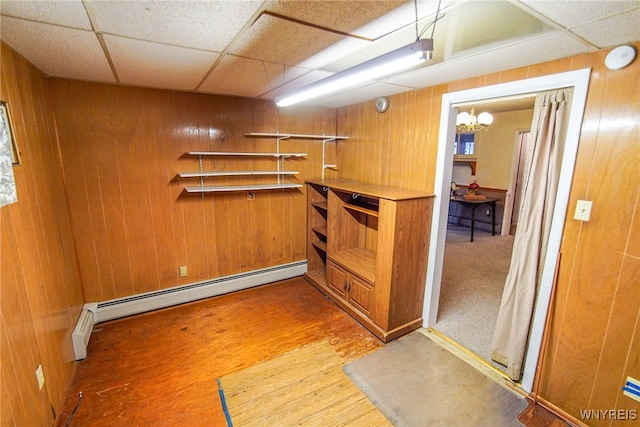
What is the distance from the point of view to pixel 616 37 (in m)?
1.47

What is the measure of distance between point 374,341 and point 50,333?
7.94 feet

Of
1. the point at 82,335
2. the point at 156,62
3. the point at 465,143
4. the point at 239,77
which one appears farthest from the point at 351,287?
the point at 465,143

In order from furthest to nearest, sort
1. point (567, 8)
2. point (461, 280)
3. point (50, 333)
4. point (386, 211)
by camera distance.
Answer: point (461, 280) → point (386, 211) → point (50, 333) → point (567, 8)

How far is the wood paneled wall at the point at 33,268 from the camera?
56.5 inches

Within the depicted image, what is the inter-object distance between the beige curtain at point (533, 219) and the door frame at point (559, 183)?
48 mm

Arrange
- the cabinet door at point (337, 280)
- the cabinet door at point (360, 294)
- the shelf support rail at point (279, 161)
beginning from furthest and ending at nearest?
the shelf support rail at point (279, 161) → the cabinet door at point (337, 280) → the cabinet door at point (360, 294)

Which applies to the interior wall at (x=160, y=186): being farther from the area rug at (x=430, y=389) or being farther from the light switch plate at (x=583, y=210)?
the light switch plate at (x=583, y=210)

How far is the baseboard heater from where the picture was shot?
101 inches

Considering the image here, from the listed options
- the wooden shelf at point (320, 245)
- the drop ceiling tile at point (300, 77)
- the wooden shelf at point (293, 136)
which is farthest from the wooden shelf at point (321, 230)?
the drop ceiling tile at point (300, 77)

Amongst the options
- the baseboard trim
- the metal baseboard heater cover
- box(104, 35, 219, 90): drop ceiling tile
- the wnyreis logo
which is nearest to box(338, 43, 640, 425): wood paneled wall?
the wnyreis logo

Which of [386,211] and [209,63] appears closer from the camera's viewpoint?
[209,63]

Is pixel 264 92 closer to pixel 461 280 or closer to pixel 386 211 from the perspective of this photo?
pixel 386 211

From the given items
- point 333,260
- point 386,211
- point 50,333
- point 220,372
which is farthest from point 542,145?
point 50,333

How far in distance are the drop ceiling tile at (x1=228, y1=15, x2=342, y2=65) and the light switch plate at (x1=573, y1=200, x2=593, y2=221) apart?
1741 mm
